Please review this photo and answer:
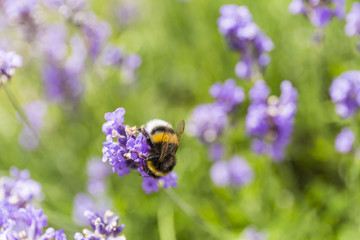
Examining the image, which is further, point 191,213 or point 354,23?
point 354,23

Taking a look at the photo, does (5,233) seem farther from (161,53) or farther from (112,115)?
(161,53)

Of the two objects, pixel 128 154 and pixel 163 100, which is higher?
pixel 163 100

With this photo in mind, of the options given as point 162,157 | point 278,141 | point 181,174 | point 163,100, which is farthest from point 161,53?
point 162,157

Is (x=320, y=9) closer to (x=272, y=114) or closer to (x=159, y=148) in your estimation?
(x=272, y=114)

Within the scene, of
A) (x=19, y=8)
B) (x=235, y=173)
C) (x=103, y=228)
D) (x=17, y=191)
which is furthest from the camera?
(x=235, y=173)

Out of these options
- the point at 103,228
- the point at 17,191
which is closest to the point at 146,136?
the point at 103,228

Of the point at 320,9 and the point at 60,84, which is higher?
the point at 60,84

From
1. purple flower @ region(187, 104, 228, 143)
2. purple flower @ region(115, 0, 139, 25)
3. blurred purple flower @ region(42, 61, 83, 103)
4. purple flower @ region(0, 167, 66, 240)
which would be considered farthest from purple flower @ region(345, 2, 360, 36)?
purple flower @ region(115, 0, 139, 25)
